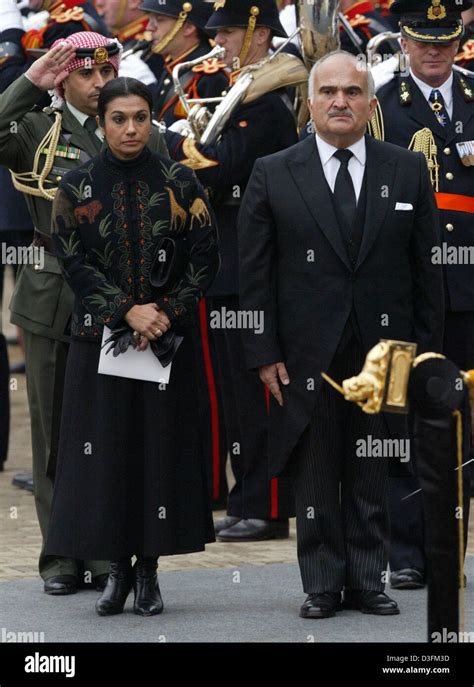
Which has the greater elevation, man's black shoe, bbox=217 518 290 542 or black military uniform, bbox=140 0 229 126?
black military uniform, bbox=140 0 229 126

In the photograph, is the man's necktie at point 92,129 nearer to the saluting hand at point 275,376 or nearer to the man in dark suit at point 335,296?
the man in dark suit at point 335,296

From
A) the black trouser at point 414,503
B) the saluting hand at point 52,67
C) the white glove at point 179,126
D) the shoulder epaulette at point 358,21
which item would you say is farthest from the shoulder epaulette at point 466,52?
the saluting hand at point 52,67

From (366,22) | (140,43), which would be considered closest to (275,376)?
(366,22)

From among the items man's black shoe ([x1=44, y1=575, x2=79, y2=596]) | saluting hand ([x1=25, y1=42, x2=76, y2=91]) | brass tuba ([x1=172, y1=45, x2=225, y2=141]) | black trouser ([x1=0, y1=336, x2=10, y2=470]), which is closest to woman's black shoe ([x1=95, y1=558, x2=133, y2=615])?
man's black shoe ([x1=44, y1=575, x2=79, y2=596])

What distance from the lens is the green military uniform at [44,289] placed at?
7.77 m

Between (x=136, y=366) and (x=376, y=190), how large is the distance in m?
1.13

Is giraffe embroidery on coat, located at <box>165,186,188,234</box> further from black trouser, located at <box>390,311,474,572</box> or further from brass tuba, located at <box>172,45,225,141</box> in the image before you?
brass tuba, located at <box>172,45,225,141</box>

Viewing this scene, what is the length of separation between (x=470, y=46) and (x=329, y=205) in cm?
302

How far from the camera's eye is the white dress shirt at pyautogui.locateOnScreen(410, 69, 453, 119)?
806 centimetres

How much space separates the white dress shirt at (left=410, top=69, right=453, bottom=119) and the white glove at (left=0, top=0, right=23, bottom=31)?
9.48 ft

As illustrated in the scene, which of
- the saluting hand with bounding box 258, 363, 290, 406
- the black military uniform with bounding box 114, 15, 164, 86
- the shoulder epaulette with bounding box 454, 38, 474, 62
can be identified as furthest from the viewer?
the black military uniform with bounding box 114, 15, 164, 86

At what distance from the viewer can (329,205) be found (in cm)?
722

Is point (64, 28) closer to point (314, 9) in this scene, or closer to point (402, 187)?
point (314, 9)

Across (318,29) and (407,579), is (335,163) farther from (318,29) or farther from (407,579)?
(318,29)
